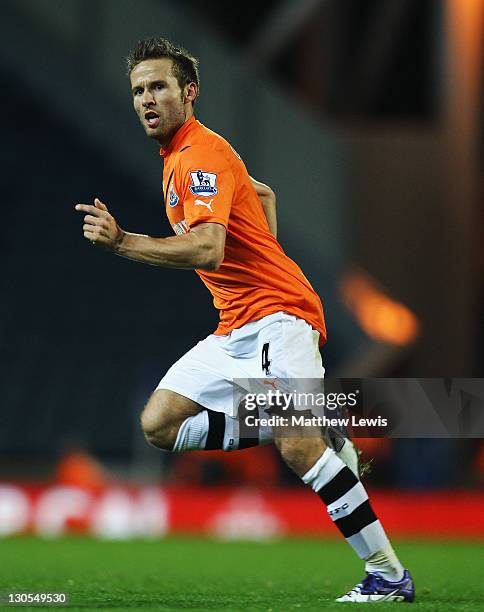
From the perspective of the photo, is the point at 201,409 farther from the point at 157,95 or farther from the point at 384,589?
the point at 157,95

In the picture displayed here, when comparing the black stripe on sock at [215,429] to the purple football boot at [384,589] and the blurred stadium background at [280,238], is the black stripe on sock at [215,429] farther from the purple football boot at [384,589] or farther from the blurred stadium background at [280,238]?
the blurred stadium background at [280,238]

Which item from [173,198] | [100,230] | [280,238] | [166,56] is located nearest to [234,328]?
[173,198]

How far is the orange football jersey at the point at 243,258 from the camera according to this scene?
203 inches

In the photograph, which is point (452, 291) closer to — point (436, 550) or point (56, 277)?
point (56, 277)

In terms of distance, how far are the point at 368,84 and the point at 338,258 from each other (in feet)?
12.2

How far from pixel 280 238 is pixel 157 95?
9278mm

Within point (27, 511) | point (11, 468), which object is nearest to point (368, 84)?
point (11, 468)

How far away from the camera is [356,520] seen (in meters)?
4.90

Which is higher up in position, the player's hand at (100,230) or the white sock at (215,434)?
the player's hand at (100,230)

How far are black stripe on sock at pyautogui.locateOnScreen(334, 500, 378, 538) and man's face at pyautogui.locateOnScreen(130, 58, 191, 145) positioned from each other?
1.78m

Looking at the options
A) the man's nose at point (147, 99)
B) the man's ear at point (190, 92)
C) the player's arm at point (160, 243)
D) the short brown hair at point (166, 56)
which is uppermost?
the short brown hair at point (166, 56)

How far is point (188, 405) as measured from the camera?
5246 mm

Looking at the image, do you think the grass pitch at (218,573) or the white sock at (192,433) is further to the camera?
the white sock at (192,433)

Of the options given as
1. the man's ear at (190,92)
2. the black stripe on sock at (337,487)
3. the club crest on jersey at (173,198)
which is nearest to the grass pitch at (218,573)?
the black stripe on sock at (337,487)
